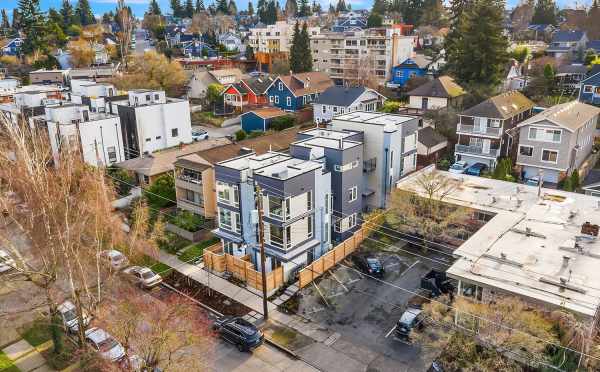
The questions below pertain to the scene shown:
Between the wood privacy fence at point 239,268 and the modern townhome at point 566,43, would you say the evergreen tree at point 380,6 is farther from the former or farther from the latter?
the wood privacy fence at point 239,268

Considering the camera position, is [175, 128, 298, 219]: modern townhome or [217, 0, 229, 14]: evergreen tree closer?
[175, 128, 298, 219]: modern townhome

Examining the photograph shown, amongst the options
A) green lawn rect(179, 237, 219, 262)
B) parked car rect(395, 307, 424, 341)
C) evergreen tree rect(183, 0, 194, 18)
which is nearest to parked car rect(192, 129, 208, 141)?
green lawn rect(179, 237, 219, 262)

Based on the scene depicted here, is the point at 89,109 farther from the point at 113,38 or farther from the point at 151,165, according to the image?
the point at 113,38

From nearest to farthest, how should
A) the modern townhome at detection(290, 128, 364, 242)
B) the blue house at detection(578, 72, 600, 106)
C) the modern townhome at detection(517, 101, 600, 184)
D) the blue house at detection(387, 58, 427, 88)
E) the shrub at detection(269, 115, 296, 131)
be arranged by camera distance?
the modern townhome at detection(290, 128, 364, 242), the modern townhome at detection(517, 101, 600, 184), the blue house at detection(578, 72, 600, 106), the shrub at detection(269, 115, 296, 131), the blue house at detection(387, 58, 427, 88)

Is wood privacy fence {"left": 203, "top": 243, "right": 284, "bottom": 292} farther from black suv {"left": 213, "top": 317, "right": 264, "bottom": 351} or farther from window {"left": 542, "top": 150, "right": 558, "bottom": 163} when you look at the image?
window {"left": 542, "top": 150, "right": 558, "bottom": 163}

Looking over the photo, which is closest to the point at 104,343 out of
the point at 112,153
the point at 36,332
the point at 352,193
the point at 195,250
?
the point at 36,332

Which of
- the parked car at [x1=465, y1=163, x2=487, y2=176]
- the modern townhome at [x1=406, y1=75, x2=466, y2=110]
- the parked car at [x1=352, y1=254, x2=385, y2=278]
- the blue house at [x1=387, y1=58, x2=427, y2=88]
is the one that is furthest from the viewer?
the blue house at [x1=387, y1=58, x2=427, y2=88]

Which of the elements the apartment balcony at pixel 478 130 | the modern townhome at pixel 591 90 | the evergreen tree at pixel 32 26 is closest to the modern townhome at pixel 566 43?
the modern townhome at pixel 591 90
